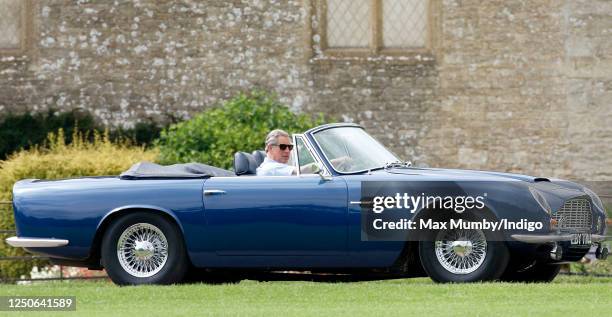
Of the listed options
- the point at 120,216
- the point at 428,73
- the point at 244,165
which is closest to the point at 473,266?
the point at 244,165

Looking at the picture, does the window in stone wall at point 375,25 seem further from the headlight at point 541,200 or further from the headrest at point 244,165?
the headlight at point 541,200

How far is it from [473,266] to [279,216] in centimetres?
158

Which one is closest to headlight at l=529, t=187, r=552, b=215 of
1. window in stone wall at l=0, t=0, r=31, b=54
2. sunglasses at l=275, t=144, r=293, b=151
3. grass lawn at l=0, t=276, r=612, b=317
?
grass lawn at l=0, t=276, r=612, b=317

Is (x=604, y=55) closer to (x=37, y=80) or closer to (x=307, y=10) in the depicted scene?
(x=307, y=10)

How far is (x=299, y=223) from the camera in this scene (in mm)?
11336

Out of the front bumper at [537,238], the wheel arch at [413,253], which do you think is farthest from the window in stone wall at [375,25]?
the front bumper at [537,238]

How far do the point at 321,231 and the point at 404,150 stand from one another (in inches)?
444

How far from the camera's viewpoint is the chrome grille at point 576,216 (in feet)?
37.1

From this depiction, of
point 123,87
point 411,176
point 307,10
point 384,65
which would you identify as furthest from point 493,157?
point 411,176

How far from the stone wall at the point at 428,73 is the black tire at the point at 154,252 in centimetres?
1089

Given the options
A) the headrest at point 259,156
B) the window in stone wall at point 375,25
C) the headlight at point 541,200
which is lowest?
the headlight at point 541,200

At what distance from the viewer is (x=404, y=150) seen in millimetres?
22484

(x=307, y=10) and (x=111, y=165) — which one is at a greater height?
→ (x=307, y=10)

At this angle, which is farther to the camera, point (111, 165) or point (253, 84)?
point (253, 84)
